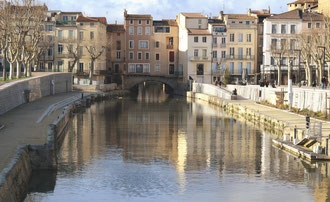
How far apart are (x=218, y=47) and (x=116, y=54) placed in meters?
22.5

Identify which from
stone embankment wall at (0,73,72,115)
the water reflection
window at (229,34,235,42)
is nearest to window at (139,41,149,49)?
window at (229,34,235,42)

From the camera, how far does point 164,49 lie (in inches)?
4963

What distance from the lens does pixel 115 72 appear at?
127 meters

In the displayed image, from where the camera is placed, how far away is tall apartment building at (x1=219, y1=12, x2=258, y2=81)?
11541 centimetres

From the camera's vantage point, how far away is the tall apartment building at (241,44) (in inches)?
4544

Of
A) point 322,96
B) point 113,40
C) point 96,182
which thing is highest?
point 113,40

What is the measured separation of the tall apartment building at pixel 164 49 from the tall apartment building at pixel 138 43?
1025 millimetres

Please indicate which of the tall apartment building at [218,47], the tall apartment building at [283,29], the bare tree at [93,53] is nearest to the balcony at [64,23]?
the bare tree at [93,53]

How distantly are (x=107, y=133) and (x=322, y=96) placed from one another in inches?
670

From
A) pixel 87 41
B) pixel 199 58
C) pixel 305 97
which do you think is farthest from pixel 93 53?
pixel 305 97

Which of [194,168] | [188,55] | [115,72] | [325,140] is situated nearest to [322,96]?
[325,140]

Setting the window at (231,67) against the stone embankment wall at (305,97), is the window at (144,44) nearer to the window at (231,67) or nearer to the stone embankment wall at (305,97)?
the window at (231,67)

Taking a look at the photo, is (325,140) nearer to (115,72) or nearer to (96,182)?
(96,182)

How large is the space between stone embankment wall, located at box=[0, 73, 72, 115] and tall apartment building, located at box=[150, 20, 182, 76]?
32.2 m
